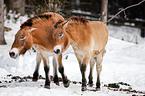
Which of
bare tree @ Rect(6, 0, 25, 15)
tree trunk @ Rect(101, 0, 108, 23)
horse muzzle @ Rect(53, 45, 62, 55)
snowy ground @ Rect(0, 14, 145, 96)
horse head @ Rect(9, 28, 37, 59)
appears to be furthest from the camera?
bare tree @ Rect(6, 0, 25, 15)

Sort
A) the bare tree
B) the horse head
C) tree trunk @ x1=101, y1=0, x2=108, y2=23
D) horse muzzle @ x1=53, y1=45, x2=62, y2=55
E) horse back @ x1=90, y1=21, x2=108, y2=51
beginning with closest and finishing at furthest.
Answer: horse muzzle @ x1=53, y1=45, x2=62, y2=55 → the horse head → horse back @ x1=90, y1=21, x2=108, y2=51 → tree trunk @ x1=101, y1=0, x2=108, y2=23 → the bare tree

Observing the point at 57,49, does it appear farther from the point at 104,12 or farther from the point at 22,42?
the point at 104,12

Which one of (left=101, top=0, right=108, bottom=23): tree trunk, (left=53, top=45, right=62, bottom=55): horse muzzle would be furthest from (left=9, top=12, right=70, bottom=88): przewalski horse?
(left=101, top=0, right=108, bottom=23): tree trunk

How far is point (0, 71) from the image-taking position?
875cm

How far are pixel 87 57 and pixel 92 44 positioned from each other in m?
0.41

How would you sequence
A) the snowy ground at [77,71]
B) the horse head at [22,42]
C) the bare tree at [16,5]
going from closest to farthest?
the horse head at [22,42] < the snowy ground at [77,71] < the bare tree at [16,5]

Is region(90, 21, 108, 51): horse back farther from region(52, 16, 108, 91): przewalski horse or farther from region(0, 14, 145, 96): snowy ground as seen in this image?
region(0, 14, 145, 96): snowy ground

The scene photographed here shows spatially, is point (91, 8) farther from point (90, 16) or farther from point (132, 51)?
point (132, 51)

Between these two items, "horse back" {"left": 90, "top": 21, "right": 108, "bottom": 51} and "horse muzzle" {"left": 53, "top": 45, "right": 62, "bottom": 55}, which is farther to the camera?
"horse back" {"left": 90, "top": 21, "right": 108, "bottom": 51}

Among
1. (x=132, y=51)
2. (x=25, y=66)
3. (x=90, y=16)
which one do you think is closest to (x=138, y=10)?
(x=90, y=16)

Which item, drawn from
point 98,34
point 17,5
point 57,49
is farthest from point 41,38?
point 17,5

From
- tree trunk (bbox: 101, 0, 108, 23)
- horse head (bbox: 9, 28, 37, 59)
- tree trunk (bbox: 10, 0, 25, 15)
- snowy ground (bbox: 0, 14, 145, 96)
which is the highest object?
tree trunk (bbox: 10, 0, 25, 15)

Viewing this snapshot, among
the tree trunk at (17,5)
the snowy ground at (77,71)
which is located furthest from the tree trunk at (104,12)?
the tree trunk at (17,5)

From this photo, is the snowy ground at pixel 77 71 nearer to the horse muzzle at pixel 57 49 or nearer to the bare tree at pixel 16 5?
the horse muzzle at pixel 57 49
